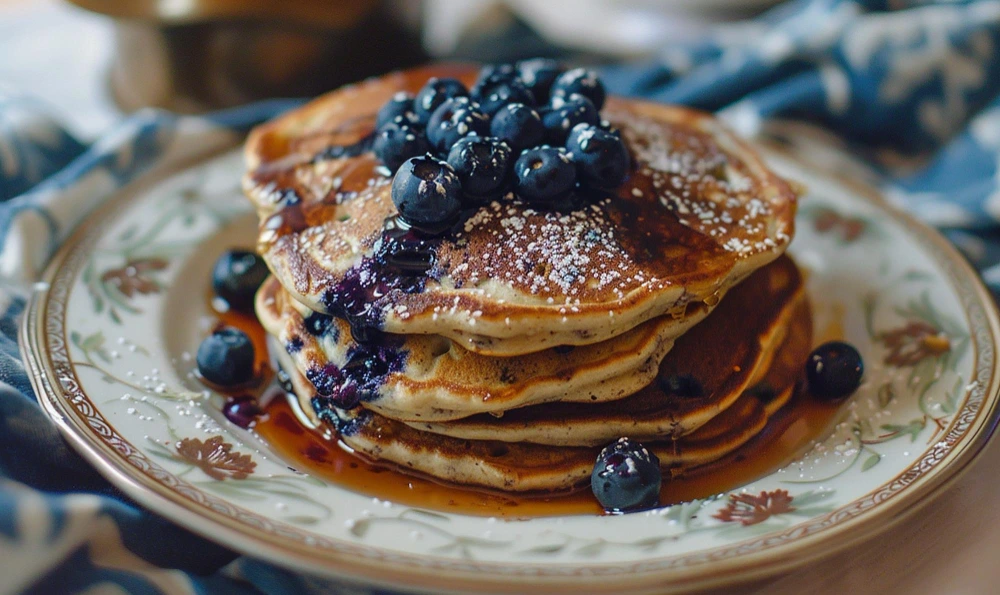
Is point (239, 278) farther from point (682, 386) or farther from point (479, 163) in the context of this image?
point (682, 386)

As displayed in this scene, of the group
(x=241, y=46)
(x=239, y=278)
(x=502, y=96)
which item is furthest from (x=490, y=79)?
(x=241, y=46)

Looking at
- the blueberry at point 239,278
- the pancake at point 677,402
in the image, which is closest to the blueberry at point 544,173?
the pancake at point 677,402

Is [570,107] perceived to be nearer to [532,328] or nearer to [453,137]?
[453,137]

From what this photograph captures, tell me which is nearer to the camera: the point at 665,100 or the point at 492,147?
the point at 492,147

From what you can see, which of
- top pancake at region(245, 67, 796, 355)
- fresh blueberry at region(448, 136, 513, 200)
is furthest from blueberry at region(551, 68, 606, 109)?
fresh blueberry at region(448, 136, 513, 200)

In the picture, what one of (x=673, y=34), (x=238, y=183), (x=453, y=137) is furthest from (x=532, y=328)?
(x=673, y=34)

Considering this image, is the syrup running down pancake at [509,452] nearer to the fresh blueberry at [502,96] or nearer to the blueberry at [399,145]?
the blueberry at [399,145]
